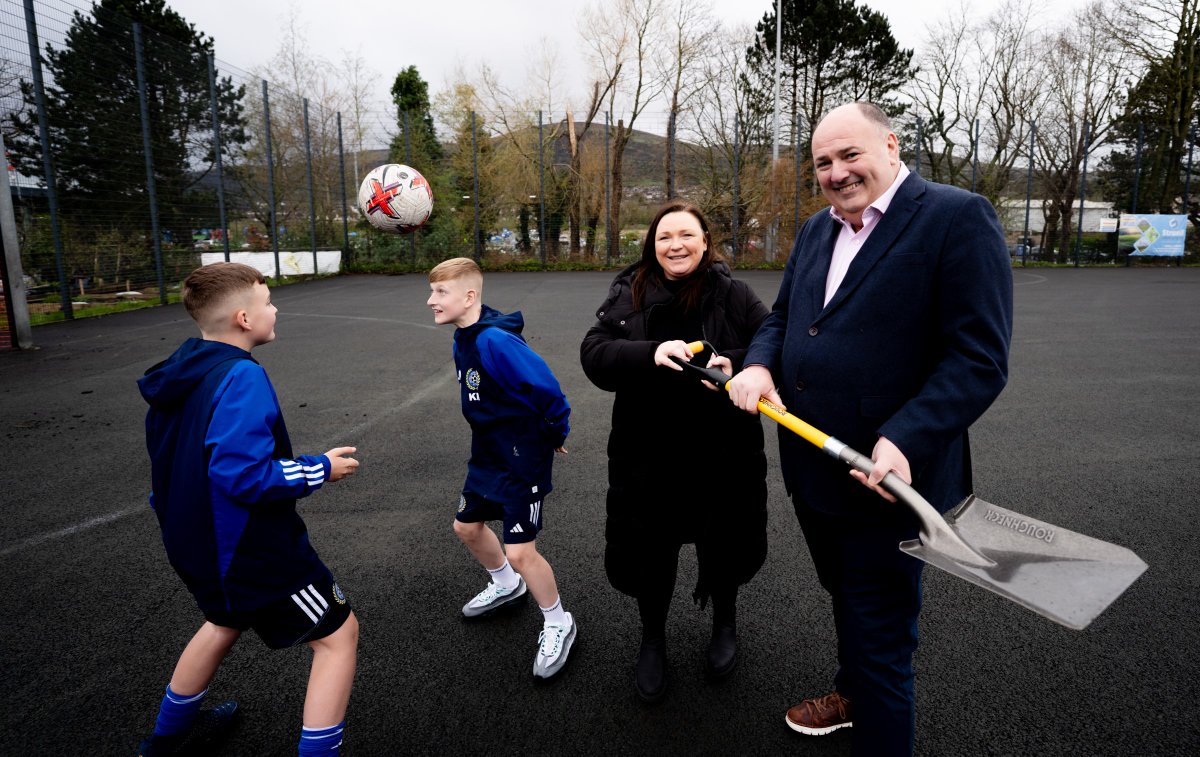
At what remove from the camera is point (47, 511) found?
3.97 metres

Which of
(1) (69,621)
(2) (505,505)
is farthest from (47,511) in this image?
(2) (505,505)

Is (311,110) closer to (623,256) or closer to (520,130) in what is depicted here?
(520,130)

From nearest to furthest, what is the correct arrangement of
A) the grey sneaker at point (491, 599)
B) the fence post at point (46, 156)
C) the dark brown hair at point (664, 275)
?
the dark brown hair at point (664, 275)
the grey sneaker at point (491, 599)
the fence post at point (46, 156)

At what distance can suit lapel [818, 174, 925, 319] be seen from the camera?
185cm

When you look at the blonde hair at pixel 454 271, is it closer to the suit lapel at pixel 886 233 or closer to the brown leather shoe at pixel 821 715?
the suit lapel at pixel 886 233

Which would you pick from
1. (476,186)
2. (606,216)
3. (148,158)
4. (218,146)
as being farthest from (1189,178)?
(148,158)

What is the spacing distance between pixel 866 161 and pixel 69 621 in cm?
350

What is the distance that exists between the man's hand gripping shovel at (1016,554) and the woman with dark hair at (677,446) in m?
0.65

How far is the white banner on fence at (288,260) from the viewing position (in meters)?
16.8

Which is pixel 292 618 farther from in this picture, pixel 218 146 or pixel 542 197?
pixel 542 197

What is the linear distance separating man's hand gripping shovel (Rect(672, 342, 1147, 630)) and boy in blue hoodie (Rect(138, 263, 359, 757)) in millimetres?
1432

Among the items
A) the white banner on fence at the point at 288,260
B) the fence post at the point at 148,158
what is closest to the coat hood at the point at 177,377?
the fence post at the point at 148,158

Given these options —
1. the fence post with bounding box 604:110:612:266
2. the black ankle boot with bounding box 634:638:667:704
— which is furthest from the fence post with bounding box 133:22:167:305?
the black ankle boot with bounding box 634:638:667:704

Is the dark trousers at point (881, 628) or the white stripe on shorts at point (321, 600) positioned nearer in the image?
the dark trousers at point (881, 628)
